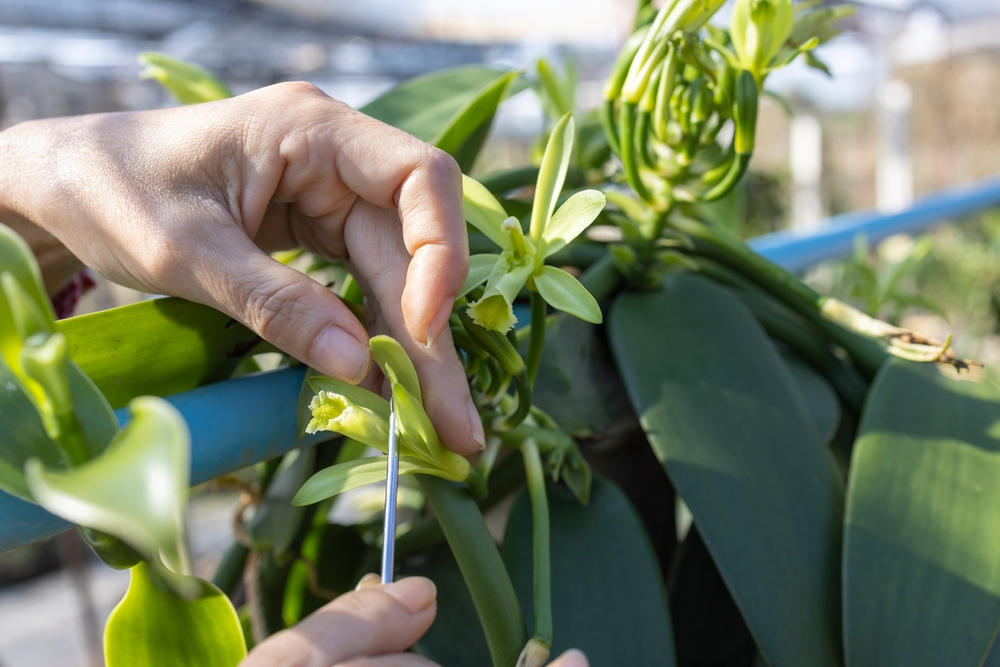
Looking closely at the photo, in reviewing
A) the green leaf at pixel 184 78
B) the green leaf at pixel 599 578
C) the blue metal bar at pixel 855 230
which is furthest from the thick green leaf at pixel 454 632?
the blue metal bar at pixel 855 230

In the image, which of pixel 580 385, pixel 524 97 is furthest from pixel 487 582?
pixel 524 97

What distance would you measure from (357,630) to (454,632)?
15 cm

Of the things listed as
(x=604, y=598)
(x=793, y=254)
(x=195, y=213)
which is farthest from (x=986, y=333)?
(x=195, y=213)

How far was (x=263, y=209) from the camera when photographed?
25 centimetres

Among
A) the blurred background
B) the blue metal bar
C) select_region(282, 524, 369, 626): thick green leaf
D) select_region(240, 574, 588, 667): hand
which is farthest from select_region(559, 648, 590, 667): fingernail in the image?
the blurred background

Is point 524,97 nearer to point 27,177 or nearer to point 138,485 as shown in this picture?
point 27,177

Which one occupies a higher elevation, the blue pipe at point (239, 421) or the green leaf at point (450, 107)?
the green leaf at point (450, 107)

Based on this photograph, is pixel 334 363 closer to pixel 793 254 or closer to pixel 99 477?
pixel 99 477

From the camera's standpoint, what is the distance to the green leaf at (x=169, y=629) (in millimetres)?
197

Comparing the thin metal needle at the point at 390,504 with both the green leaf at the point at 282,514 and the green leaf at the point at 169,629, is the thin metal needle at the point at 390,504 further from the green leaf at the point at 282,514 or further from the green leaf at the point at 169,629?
the green leaf at the point at 282,514

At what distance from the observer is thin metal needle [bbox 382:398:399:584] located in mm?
183

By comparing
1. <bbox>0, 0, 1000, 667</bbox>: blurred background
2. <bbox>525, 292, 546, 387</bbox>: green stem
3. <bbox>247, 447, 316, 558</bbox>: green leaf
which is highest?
<bbox>525, 292, 546, 387</bbox>: green stem

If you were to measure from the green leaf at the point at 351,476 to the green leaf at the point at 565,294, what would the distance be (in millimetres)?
64

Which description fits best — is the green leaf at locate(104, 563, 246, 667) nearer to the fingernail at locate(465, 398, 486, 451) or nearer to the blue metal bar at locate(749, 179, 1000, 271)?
the fingernail at locate(465, 398, 486, 451)
